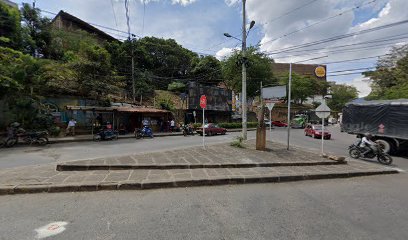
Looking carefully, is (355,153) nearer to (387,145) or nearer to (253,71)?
(387,145)

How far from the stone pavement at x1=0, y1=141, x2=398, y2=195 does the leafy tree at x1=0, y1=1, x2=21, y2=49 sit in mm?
20287

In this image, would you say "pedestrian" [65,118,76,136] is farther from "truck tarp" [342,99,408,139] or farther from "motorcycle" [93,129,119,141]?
"truck tarp" [342,99,408,139]

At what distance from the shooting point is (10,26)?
68.1 ft

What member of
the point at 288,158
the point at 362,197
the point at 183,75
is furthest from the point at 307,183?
the point at 183,75

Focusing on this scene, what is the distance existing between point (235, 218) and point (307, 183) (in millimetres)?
3654

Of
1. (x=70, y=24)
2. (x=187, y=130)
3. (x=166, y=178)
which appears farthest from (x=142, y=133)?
(x=70, y=24)

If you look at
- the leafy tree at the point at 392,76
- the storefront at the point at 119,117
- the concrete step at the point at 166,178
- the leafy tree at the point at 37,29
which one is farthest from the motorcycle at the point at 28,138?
the leafy tree at the point at 392,76

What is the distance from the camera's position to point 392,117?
1221cm

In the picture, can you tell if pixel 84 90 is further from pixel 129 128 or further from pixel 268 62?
pixel 268 62

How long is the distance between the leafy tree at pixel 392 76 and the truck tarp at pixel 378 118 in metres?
12.9

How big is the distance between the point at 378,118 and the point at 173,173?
1282 centimetres

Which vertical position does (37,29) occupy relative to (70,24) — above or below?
below

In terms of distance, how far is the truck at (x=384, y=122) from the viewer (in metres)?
11.8

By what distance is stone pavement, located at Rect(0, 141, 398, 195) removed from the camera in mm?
5449
